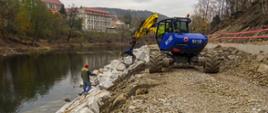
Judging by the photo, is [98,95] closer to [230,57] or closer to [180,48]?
[180,48]

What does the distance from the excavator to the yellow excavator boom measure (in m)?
1.21

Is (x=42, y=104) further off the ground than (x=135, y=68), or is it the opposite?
(x=135, y=68)

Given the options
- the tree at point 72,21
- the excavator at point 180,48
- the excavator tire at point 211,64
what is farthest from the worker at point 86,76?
the tree at point 72,21

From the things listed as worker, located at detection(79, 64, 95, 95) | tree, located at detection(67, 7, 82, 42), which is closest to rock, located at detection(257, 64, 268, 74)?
worker, located at detection(79, 64, 95, 95)

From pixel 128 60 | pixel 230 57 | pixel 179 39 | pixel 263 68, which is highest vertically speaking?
pixel 179 39

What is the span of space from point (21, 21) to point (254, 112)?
7336 cm

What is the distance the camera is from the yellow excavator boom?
720 inches

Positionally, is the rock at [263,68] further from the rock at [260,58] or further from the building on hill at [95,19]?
the building on hill at [95,19]

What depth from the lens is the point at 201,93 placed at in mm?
10836

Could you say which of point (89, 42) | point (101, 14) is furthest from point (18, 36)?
point (101, 14)

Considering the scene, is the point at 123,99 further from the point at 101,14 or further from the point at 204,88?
the point at 101,14

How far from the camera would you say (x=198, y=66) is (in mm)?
17391

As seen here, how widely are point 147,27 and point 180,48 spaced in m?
3.64

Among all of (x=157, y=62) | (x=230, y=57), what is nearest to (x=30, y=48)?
(x=230, y=57)
